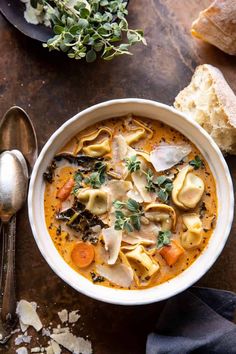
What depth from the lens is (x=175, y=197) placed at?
3.36 metres

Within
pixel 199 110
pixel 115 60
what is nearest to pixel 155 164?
pixel 199 110

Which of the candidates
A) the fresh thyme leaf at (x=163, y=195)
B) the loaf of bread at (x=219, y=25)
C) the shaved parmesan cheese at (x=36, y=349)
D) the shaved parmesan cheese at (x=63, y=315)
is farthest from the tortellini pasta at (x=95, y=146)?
the shaved parmesan cheese at (x=36, y=349)

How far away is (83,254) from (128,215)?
0.30m

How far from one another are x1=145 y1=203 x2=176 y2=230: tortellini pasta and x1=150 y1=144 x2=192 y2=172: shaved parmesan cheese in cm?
19

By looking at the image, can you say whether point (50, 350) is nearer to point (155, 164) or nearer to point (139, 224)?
point (139, 224)

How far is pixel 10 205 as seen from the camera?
3.58 metres

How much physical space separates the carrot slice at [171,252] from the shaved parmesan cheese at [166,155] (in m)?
0.39

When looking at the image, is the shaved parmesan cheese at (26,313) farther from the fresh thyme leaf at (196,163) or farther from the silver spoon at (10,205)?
the fresh thyme leaf at (196,163)

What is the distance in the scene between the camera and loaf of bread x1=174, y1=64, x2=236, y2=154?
3473 millimetres

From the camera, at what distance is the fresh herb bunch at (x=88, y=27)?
3.39 m

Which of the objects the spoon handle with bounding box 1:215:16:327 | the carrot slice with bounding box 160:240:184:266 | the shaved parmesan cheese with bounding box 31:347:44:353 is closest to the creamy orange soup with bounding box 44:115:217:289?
the carrot slice with bounding box 160:240:184:266

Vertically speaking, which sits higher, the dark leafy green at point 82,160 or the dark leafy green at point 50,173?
the dark leafy green at point 82,160

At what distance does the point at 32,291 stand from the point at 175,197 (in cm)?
99

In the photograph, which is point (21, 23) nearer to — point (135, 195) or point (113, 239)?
point (135, 195)
